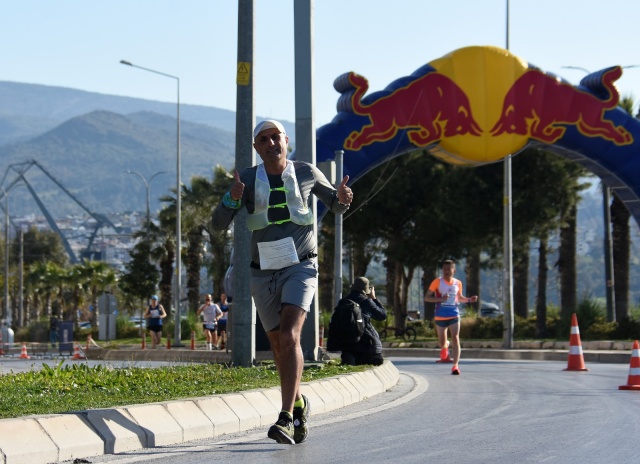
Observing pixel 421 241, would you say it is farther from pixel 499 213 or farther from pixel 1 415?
pixel 1 415

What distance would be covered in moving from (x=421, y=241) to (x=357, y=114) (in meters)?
19.4

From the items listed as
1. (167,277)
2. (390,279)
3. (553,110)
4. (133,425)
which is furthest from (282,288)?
(167,277)

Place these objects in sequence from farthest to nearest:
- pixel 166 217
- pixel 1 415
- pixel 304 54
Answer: pixel 166 217 → pixel 304 54 → pixel 1 415

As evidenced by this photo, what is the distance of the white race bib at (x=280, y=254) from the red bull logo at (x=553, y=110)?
20343 mm

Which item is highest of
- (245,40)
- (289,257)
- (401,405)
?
(245,40)

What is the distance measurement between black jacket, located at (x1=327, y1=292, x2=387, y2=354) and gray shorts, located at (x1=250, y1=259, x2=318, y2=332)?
6.85 m

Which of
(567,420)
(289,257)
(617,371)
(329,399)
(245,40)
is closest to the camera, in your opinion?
(289,257)

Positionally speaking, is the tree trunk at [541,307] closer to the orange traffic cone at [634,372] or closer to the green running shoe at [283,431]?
the orange traffic cone at [634,372]

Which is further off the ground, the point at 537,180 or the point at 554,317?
the point at 537,180

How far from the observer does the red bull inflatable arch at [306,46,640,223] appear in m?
27.0

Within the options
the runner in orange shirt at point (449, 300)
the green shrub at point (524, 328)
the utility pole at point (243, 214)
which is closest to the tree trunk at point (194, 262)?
the green shrub at point (524, 328)

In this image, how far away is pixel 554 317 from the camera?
137ft

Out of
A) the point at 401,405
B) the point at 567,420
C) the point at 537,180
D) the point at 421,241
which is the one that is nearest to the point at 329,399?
the point at 401,405

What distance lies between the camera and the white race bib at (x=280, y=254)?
7.98 m
